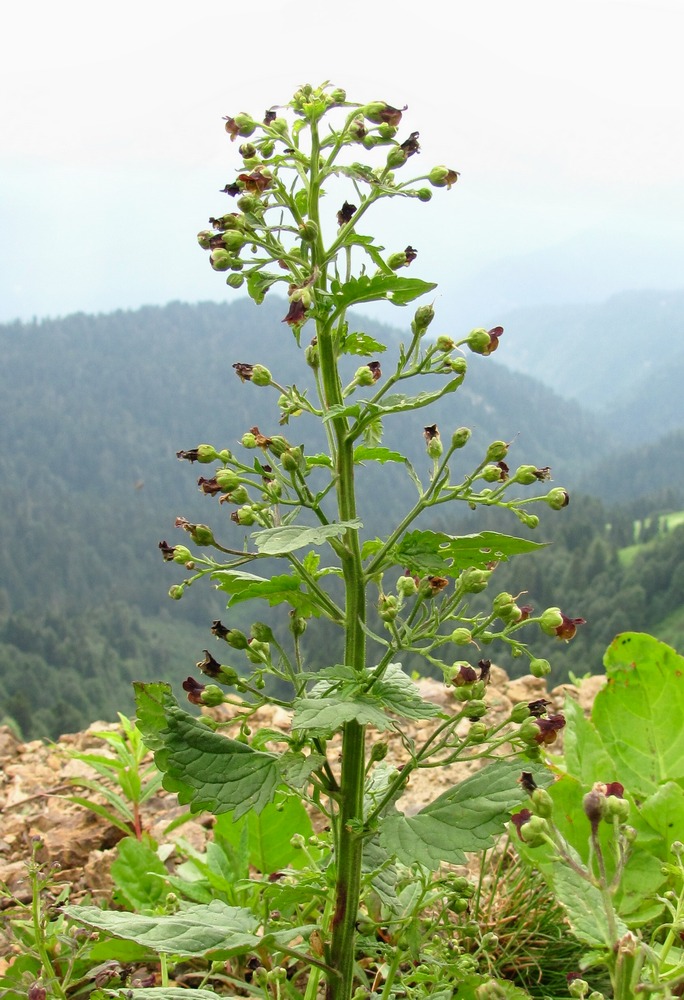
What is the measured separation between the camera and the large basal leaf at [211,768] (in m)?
2.08

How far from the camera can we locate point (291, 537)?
1.98m

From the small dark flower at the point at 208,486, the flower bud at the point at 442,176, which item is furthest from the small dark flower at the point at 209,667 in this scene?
the flower bud at the point at 442,176

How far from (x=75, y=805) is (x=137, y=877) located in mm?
1534

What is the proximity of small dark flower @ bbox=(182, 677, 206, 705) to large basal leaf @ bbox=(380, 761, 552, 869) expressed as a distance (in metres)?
0.61

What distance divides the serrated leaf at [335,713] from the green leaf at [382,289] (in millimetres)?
1043

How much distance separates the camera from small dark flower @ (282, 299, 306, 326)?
209cm

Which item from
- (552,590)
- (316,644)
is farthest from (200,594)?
(552,590)

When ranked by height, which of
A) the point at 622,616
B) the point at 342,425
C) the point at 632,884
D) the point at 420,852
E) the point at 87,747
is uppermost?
the point at 342,425

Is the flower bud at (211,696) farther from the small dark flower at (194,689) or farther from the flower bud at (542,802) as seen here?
the flower bud at (542,802)

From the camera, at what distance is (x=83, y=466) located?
187500 millimetres

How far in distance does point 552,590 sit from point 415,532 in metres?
83.7

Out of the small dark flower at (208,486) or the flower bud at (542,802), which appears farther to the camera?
the small dark flower at (208,486)

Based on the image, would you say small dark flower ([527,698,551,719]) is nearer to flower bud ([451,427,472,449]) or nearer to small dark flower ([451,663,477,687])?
small dark flower ([451,663,477,687])

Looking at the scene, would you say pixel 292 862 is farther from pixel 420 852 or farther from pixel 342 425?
pixel 342 425
